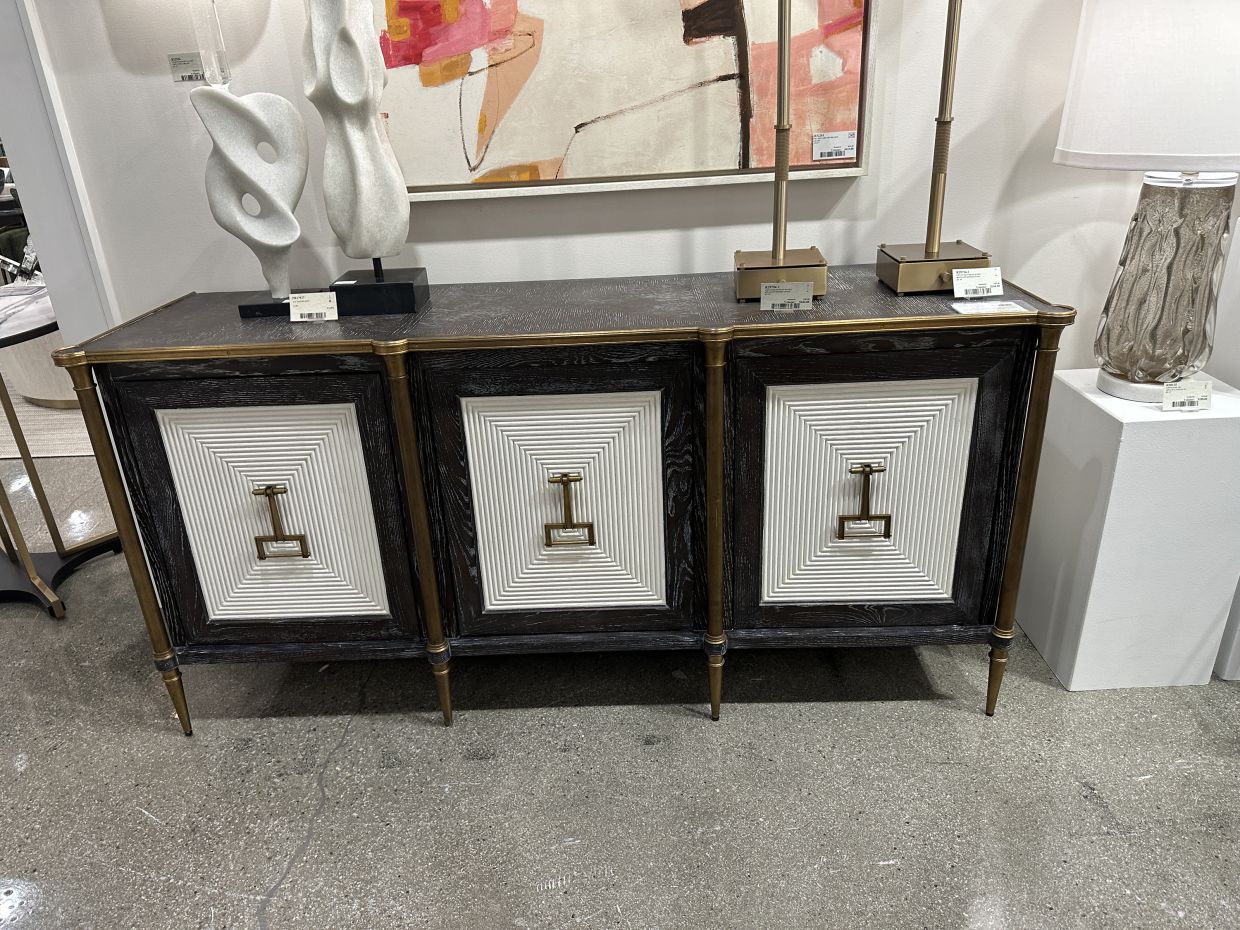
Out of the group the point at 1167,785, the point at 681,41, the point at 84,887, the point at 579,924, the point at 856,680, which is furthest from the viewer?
the point at 856,680

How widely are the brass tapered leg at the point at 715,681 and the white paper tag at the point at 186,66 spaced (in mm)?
1712

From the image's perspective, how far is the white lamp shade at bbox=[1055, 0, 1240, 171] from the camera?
1435 mm

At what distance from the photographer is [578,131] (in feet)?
6.30

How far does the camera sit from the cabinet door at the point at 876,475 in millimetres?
1595

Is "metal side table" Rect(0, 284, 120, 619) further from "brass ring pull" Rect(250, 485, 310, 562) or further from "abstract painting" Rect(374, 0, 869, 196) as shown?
"abstract painting" Rect(374, 0, 869, 196)

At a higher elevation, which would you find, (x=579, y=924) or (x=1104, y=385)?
(x=1104, y=385)

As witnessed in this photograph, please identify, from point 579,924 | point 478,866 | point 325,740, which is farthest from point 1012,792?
point 325,740

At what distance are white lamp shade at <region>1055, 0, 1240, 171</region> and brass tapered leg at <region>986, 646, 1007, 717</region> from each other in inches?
38.4

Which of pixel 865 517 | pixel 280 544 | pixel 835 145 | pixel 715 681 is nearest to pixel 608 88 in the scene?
pixel 835 145

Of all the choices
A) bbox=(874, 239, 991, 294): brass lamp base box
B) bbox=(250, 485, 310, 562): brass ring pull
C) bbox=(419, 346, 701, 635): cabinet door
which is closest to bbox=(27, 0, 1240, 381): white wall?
bbox=(874, 239, 991, 294): brass lamp base box

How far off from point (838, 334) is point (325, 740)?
1387mm

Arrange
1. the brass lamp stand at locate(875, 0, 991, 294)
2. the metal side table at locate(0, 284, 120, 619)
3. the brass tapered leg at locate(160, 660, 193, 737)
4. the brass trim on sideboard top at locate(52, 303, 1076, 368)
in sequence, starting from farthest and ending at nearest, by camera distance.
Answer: the metal side table at locate(0, 284, 120, 619), the brass tapered leg at locate(160, 660, 193, 737), the brass lamp stand at locate(875, 0, 991, 294), the brass trim on sideboard top at locate(52, 303, 1076, 368)

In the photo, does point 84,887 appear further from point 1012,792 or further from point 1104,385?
point 1104,385

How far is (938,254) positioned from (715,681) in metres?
1.00
